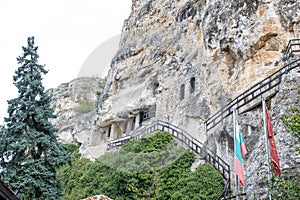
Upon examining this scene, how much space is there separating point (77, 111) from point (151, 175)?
25798mm

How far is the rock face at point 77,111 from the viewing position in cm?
3597

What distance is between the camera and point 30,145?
663 inches

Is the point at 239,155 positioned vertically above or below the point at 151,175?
below

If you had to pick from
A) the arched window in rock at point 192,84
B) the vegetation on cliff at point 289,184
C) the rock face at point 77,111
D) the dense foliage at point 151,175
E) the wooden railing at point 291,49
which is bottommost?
the vegetation on cliff at point 289,184

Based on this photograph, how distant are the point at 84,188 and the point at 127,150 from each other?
364 centimetres

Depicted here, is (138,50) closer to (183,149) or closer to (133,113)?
(133,113)

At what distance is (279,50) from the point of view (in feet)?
59.0

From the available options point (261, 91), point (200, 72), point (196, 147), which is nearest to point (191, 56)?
point (200, 72)

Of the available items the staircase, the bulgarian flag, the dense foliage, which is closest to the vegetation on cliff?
the bulgarian flag

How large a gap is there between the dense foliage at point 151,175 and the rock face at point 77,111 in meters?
8.58

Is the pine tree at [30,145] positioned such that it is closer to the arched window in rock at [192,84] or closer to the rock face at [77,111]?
the arched window in rock at [192,84]

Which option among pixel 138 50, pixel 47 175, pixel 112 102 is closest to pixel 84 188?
pixel 47 175

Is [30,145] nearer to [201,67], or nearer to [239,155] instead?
[239,155]

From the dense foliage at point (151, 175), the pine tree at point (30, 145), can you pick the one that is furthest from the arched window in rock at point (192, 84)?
the pine tree at point (30, 145)
